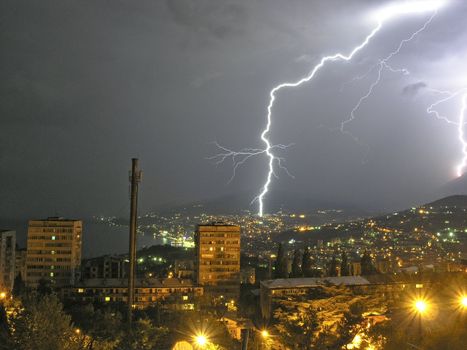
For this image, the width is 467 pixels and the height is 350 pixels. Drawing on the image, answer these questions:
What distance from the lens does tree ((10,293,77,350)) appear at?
743cm

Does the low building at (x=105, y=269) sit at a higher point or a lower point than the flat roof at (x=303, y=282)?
higher

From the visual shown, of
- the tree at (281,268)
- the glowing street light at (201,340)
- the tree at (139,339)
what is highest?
the tree at (281,268)

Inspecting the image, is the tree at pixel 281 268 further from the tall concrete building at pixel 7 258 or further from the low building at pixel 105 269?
the tall concrete building at pixel 7 258

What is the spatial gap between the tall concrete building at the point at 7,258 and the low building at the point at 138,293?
5.70 metres

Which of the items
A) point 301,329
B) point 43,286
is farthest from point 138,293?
point 301,329

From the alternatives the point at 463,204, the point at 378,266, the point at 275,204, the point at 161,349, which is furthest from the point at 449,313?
the point at 275,204

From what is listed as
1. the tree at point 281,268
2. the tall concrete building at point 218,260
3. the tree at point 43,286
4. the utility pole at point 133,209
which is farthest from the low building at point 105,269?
the utility pole at point 133,209

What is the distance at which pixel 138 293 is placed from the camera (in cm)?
2450

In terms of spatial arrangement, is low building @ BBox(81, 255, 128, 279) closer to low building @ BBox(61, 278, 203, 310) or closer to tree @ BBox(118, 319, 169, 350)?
low building @ BBox(61, 278, 203, 310)

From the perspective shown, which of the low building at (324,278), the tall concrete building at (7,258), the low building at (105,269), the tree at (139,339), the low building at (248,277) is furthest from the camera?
the low building at (248,277)

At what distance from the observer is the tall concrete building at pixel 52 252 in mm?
30422

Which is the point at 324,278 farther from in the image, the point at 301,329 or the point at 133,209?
the point at 301,329

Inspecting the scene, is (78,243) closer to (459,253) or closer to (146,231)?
(459,253)

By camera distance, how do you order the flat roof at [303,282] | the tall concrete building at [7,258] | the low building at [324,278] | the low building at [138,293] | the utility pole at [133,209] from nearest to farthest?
the utility pole at [133,209]
the low building at [324,278]
the flat roof at [303,282]
the low building at [138,293]
the tall concrete building at [7,258]
